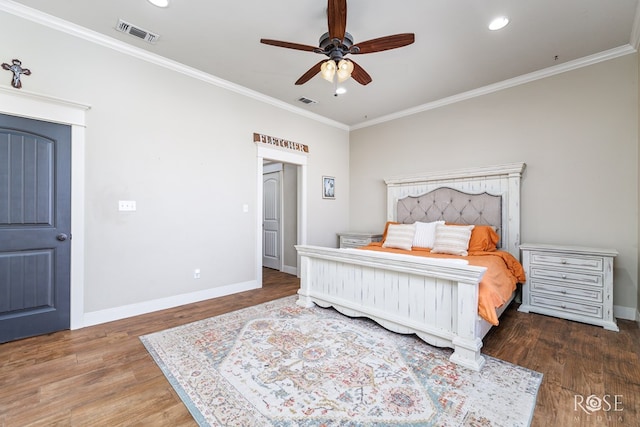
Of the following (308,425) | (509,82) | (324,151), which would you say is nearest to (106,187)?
(308,425)

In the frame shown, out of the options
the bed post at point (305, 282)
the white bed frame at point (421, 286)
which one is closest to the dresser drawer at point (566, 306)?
the white bed frame at point (421, 286)

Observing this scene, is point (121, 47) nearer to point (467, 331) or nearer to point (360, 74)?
point (360, 74)

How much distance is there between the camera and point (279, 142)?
14.9 feet

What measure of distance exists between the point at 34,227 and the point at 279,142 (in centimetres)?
302

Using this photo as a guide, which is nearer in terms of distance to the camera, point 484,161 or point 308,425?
point 308,425

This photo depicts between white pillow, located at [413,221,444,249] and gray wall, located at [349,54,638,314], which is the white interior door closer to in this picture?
white pillow, located at [413,221,444,249]

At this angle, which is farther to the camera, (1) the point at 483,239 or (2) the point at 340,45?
(1) the point at 483,239

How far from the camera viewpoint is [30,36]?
2.59m

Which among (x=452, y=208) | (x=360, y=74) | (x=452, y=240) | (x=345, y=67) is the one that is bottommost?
(x=452, y=240)

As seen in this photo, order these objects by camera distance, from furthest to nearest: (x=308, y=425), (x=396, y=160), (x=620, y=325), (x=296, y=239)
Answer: (x=296, y=239) < (x=396, y=160) < (x=620, y=325) < (x=308, y=425)

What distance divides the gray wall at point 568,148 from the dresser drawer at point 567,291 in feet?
1.78

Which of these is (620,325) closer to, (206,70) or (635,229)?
(635,229)

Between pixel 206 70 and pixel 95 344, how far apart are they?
10.5 ft

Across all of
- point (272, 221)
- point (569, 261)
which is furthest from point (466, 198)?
→ point (272, 221)
